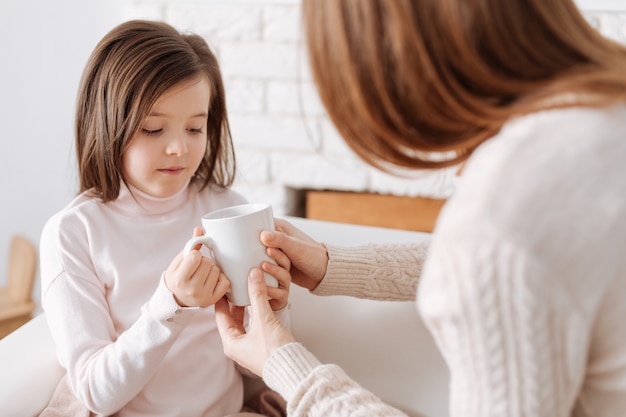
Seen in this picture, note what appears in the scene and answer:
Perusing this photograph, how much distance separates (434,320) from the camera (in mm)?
601

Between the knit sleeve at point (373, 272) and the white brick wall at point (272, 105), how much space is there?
2.11 feet

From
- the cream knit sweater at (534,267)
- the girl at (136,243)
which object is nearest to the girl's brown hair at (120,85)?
the girl at (136,243)

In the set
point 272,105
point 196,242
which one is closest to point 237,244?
point 196,242

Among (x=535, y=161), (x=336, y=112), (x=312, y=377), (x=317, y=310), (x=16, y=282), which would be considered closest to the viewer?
(x=535, y=161)

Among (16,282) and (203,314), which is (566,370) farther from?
(16,282)

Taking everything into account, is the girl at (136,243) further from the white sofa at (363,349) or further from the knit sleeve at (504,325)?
the knit sleeve at (504,325)

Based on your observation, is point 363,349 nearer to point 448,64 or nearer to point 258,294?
point 258,294

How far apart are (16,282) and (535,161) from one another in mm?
1696

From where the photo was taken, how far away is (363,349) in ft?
3.73

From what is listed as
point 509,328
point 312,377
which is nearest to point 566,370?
point 509,328

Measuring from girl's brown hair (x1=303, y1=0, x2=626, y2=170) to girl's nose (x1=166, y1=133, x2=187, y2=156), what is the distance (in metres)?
0.38

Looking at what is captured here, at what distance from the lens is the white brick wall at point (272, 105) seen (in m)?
1.74

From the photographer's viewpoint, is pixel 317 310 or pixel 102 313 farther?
pixel 317 310

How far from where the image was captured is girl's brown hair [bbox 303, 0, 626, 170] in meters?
0.61
